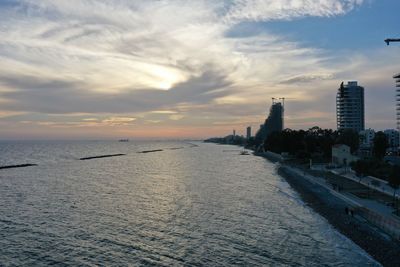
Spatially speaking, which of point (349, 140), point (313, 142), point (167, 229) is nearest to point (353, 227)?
point (167, 229)

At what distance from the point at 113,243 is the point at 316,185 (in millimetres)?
46918

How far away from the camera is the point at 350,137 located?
495ft

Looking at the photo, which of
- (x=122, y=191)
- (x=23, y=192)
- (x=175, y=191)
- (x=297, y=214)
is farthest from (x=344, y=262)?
(x=23, y=192)

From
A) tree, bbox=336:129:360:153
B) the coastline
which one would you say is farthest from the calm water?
tree, bbox=336:129:360:153

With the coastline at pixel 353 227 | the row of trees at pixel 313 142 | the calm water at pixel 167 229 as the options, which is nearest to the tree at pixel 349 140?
the row of trees at pixel 313 142

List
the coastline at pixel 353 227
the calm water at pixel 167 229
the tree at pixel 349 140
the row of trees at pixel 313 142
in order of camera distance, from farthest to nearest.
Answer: the tree at pixel 349 140
the row of trees at pixel 313 142
the calm water at pixel 167 229
the coastline at pixel 353 227

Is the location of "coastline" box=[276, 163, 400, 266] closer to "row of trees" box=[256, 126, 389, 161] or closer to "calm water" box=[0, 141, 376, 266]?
"calm water" box=[0, 141, 376, 266]

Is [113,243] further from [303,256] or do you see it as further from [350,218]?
[350,218]

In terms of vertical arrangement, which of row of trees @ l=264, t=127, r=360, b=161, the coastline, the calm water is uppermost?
row of trees @ l=264, t=127, r=360, b=161

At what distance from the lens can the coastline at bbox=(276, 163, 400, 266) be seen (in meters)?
31.0

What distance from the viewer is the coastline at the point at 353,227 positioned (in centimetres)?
3102

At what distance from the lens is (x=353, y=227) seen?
39.6 m

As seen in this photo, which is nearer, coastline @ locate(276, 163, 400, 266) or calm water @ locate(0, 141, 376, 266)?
coastline @ locate(276, 163, 400, 266)

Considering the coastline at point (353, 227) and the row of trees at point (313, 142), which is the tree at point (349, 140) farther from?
the coastline at point (353, 227)
